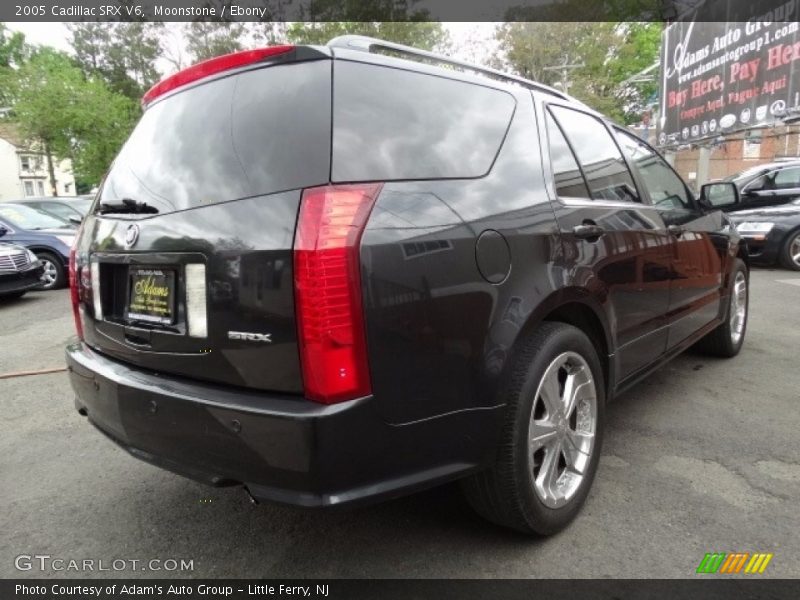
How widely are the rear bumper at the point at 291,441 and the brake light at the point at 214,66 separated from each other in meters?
1.11

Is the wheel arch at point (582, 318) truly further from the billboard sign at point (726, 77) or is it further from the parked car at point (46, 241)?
the billboard sign at point (726, 77)

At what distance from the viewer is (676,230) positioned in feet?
10.8

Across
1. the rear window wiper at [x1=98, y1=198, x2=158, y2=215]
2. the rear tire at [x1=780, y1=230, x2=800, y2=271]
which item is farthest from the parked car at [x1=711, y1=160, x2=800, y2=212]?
the rear window wiper at [x1=98, y1=198, x2=158, y2=215]

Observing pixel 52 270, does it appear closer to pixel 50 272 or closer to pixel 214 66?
pixel 50 272

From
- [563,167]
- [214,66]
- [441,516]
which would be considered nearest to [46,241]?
[214,66]

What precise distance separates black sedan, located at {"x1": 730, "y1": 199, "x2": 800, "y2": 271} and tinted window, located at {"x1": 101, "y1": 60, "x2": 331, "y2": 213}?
30.1ft

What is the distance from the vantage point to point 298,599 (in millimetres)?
1957

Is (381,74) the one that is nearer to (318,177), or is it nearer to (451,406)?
(318,177)

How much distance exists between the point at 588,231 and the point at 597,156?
702 mm

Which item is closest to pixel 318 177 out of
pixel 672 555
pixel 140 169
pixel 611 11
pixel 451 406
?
pixel 451 406

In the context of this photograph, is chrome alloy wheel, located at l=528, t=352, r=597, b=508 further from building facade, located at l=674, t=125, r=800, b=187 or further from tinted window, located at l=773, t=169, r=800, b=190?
building facade, located at l=674, t=125, r=800, b=187

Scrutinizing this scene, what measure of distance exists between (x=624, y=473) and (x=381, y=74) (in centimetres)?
211

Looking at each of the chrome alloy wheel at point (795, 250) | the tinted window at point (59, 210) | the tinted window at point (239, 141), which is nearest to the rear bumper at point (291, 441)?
the tinted window at point (239, 141)

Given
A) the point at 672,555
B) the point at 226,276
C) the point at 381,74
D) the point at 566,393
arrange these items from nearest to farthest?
the point at 226,276 < the point at 381,74 < the point at 672,555 < the point at 566,393
